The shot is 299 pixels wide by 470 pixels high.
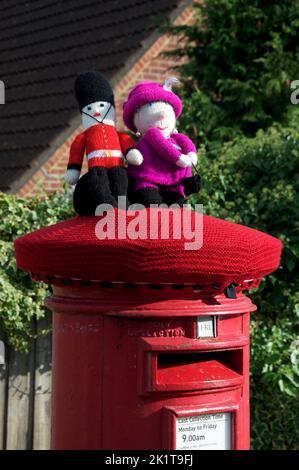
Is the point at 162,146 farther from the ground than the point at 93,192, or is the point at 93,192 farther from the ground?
the point at 162,146

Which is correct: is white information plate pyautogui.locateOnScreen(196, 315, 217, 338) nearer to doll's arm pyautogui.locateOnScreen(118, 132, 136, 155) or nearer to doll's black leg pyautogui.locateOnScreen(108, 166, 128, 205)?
doll's black leg pyautogui.locateOnScreen(108, 166, 128, 205)

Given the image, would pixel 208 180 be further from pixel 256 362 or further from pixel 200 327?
pixel 200 327

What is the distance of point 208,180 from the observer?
4.70 meters

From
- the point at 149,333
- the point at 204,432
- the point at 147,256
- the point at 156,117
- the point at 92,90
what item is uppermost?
the point at 92,90

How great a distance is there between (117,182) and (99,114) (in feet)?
1.10

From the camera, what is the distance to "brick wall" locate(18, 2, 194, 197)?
321 inches

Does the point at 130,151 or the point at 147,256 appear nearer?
the point at 147,256

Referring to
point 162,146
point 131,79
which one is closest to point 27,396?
point 162,146

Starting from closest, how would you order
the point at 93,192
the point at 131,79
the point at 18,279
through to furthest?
the point at 93,192 → the point at 18,279 → the point at 131,79

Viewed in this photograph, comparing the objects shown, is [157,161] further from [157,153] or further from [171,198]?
[171,198]

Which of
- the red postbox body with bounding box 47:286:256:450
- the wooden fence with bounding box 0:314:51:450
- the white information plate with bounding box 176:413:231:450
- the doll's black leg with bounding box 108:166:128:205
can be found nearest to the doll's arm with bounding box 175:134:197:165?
the doll's black leg with bounding box 108:166:128:205

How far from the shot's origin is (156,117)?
299 centimetres

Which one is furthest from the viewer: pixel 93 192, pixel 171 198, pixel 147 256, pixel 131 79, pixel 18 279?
pixel 131 79

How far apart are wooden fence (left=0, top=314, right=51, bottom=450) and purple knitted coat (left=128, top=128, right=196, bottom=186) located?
1946mm
